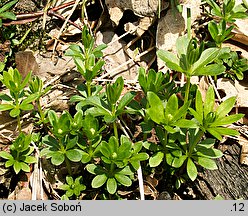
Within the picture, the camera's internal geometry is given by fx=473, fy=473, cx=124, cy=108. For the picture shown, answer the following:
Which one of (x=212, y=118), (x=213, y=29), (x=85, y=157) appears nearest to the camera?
(x=212, y=118)

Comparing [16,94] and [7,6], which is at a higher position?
[7,6]

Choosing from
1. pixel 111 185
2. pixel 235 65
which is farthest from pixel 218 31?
pixel 111 185

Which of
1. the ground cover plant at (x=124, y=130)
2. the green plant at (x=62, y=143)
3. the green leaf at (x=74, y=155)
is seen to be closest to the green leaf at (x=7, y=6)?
the ground cover plant at (x=124, y=130)

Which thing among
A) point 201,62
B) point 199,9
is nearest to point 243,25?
point 199,9

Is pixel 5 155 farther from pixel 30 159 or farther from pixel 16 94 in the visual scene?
pixel 16 94

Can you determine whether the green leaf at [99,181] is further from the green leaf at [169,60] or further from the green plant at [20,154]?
the green leaf at [169,60]

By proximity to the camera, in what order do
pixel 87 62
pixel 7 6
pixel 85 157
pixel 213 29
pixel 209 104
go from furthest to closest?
1. pixel 7 6
2. pixel 213 29
3. pixel 87 62
4. pixel 85 157
5. pixel 209 104

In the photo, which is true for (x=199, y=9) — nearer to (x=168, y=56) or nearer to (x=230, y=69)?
(x=230, y=69)
